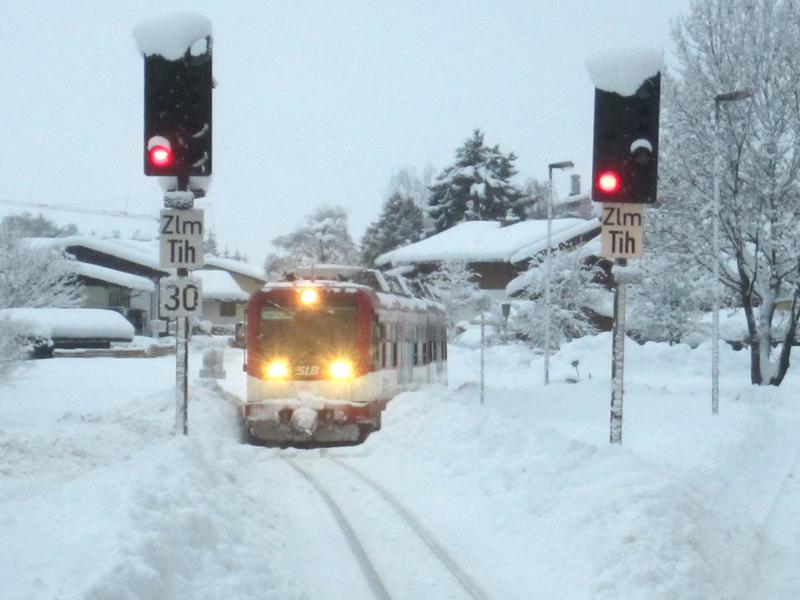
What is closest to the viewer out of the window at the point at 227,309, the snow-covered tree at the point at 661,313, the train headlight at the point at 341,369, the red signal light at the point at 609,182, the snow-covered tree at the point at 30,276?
the red signal light at the point at 609,182

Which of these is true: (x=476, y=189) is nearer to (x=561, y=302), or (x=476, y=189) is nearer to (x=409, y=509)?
(x=561, y=302)

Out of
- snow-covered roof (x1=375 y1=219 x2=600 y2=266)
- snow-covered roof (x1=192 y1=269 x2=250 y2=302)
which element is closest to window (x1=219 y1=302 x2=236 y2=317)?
snow-covered roof (x1=192 y1=269 x2=250 y2=302)

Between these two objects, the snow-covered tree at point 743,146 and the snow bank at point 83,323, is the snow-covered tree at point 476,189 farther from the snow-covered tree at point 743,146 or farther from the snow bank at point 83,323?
the snow-covered tree at point 743,146

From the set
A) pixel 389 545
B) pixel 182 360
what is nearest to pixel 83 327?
pixel 182 360

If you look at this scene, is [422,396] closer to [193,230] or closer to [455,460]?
[455,460]

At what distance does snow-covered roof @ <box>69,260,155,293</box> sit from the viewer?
58.6m

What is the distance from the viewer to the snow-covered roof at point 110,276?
58.6m

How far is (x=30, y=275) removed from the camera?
48375 mm

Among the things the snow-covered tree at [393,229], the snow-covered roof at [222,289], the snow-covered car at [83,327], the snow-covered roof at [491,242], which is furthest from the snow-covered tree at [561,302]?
the snow-covered tree at [393,229]

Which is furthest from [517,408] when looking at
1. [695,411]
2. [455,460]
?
[455,460]

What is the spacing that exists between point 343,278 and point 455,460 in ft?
23.2

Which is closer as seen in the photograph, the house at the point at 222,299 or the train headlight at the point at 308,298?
the train headlight at the point at 308,298

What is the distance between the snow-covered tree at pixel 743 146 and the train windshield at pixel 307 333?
13.9m

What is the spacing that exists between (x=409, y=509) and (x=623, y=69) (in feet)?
16.1
